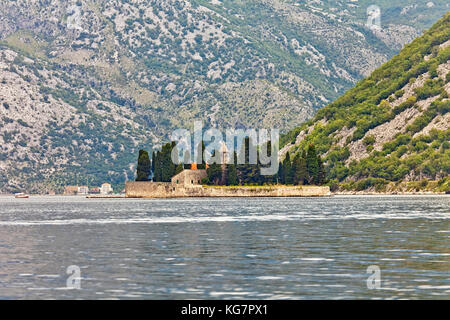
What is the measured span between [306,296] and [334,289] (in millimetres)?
2245

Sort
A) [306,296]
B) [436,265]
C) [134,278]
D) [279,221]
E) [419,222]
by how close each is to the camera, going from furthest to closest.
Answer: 1. [279,221]
2. [419,222]
3. [436,265]
4. [134,278]
5. [306,296]

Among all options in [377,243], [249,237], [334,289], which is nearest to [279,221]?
[249,237]

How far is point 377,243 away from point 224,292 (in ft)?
86.3

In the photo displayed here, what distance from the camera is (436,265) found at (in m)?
45.3

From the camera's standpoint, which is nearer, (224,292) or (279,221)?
(224,292)

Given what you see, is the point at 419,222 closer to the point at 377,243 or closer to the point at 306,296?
the point at 377,243

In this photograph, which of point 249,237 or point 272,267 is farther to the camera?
point 249,237

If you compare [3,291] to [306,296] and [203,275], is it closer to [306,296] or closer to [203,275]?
[203,275]
